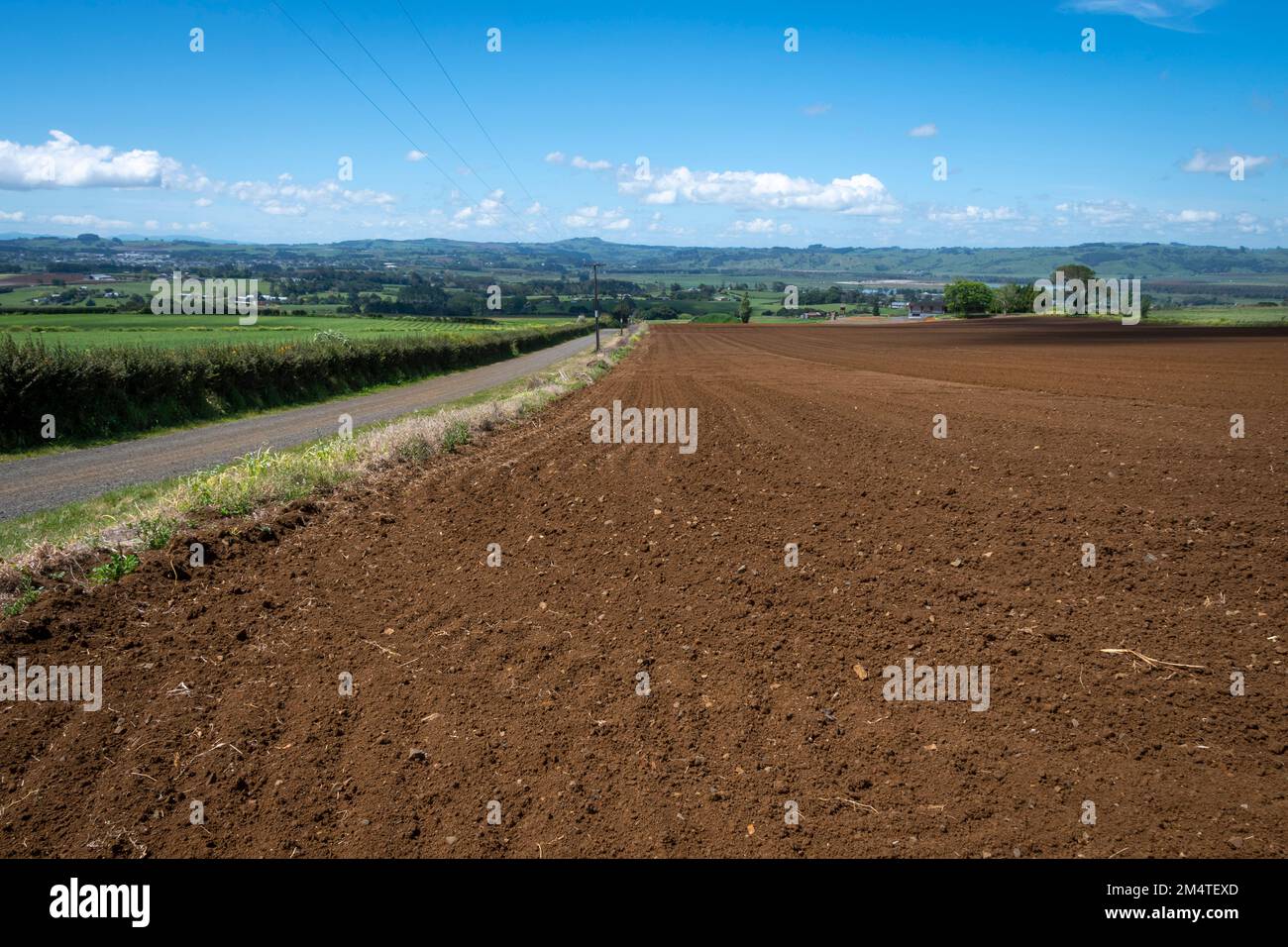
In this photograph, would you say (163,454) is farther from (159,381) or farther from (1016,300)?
(1016,300)

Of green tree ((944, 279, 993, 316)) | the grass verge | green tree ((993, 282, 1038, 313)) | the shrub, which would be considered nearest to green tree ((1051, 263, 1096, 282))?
green tree ((993, 282, 1038, 313))

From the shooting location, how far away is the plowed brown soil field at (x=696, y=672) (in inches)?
170

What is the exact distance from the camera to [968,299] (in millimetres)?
92188

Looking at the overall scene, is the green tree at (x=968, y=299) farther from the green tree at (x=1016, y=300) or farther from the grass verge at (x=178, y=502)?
the grass verge at (x=178, y=502)

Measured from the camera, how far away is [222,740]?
5180 mm

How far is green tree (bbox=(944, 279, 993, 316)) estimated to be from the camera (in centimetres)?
9062

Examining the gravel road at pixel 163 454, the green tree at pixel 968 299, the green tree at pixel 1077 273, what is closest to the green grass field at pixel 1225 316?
the green tree at pixel 968 299

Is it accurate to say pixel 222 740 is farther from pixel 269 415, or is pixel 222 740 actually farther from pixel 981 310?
pixel 981 310

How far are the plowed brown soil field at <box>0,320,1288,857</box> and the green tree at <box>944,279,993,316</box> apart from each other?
285ft

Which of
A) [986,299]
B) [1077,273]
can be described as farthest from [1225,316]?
[1077,273]

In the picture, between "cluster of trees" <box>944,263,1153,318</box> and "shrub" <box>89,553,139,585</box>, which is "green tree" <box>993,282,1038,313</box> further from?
"shrub" <box>89,553,139,585</box>

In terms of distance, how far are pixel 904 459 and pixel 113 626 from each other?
34.0 feet
